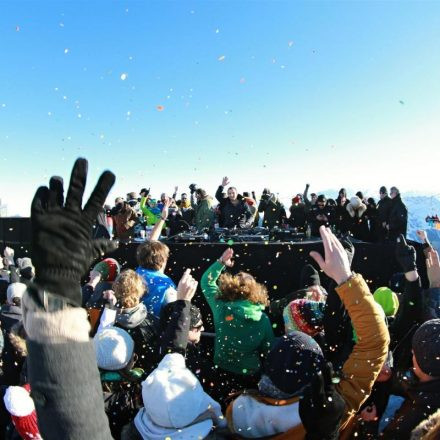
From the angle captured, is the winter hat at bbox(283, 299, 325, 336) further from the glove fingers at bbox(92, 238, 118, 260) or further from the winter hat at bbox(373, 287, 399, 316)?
the glove fingers at bbox(92, 238, 118, 260)

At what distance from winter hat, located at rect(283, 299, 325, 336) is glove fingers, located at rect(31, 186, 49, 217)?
198 centimetres

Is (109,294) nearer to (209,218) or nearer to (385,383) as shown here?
(385,383)

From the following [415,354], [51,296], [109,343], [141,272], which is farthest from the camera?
[141,272]

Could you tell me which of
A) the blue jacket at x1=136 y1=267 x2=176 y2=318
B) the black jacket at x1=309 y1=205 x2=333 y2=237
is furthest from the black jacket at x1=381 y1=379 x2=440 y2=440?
the black jacket at x1=309 y1=205 x2=333 y2=237

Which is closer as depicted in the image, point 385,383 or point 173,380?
point 173,380

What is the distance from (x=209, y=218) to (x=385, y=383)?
647 cm

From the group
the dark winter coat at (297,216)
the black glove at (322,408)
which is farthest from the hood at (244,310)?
the dark winter coat at (297,216)

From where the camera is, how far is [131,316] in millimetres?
2619

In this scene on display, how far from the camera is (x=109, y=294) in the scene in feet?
8.90

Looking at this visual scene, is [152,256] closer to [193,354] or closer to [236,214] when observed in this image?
[193,354]

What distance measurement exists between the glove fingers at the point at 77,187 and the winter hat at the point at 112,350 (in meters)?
1.35

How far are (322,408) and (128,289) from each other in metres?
1.76

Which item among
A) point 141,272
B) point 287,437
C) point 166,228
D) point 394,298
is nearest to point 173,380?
point 287,437

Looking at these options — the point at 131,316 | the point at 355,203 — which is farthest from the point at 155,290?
the point at 355,203
